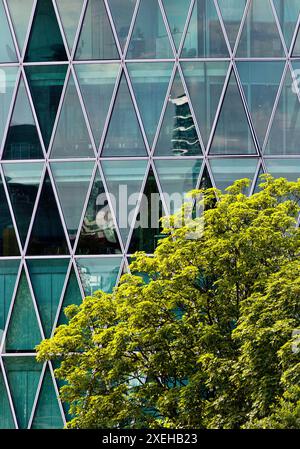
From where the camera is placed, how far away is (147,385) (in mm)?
28188

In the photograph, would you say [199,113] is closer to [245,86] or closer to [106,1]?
[245,86]

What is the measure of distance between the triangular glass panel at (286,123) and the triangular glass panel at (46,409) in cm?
1034

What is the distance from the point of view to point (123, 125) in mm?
36875

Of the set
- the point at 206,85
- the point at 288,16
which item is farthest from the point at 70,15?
the point at 288,16

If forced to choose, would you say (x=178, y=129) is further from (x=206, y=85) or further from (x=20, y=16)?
(x=20, y=16)

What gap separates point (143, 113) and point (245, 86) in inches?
134

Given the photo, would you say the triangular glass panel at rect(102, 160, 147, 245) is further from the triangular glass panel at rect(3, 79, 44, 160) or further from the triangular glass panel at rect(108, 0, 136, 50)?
the triangular glass panel at rect(108, 0, 136, 50)

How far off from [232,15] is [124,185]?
258 inches

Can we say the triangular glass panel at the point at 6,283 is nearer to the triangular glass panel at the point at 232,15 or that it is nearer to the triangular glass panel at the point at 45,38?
the triangular glass panel at the point at 45,38

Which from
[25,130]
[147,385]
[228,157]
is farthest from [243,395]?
[25,130]

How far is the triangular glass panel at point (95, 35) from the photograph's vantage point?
37062mm

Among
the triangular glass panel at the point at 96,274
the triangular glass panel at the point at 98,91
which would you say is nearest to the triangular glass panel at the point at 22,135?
the triangular glass panel at the point at 98,91

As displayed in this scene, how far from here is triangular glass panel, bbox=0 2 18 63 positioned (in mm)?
37312

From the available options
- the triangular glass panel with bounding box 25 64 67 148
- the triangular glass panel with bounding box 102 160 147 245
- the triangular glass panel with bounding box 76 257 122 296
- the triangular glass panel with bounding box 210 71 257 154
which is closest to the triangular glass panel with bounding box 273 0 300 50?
the triangular glass panel with bounding box 210 71 257 154
